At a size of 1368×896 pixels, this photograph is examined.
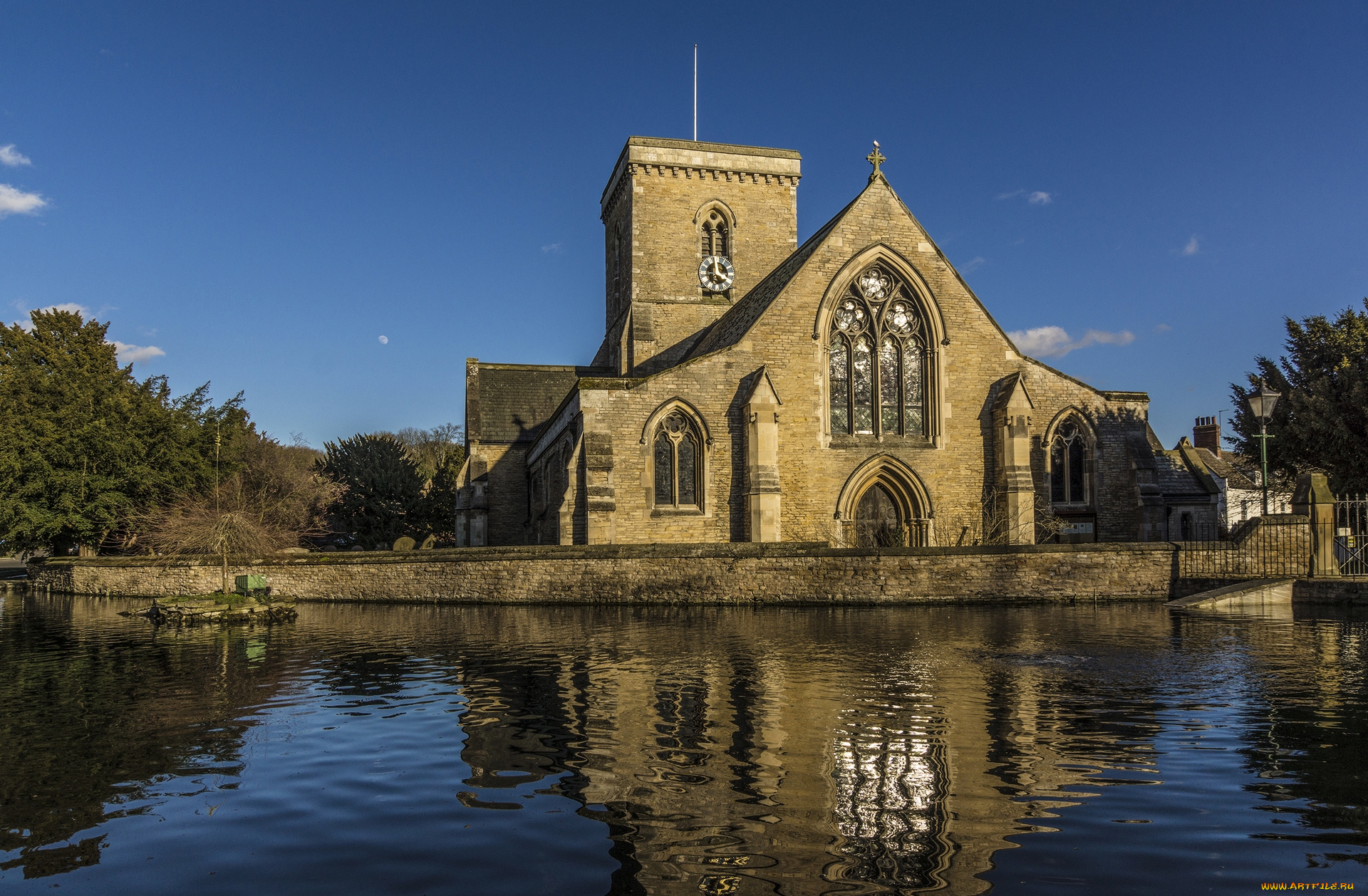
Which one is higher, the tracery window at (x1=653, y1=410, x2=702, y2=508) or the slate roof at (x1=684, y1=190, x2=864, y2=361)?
the slate roof at (x1=684, y1=190, x2=864, y2=361)

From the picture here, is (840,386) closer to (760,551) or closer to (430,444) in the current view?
(760,551)

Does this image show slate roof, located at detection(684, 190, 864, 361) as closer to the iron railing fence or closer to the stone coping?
the stone coping

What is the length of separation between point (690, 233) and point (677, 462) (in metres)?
14.3

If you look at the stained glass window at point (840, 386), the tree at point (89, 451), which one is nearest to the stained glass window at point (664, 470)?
the stained glass window at point (840, 386)

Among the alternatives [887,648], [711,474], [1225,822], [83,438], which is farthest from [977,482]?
[83,438]

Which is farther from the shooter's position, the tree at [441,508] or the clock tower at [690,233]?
the tree at [441,508]

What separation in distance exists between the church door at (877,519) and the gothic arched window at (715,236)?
14.1 meters

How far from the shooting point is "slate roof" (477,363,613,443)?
37844 mm

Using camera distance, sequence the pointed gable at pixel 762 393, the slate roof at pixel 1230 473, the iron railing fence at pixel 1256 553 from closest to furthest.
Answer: the iron railing fence at pixel 1256 553, the pointed gable at pixel 762 393, the slate roof at pixel 1230 473

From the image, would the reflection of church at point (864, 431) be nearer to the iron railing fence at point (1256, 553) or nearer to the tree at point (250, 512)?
the iron railing fence at point (1256, 553)

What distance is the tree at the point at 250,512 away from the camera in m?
26.4

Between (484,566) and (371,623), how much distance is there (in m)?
4.17

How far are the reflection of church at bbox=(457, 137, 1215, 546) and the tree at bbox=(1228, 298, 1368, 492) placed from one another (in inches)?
109

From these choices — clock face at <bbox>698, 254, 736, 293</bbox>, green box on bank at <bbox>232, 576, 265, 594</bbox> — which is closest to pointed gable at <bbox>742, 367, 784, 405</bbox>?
clock face at <bbox>698, 254, 736, 293</bbox>
